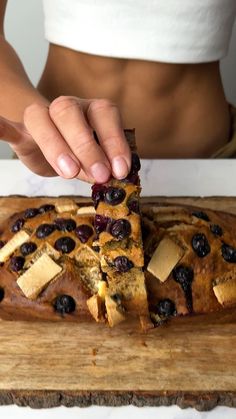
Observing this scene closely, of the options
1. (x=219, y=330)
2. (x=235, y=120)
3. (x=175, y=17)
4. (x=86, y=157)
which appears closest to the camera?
(x=86, y=157)

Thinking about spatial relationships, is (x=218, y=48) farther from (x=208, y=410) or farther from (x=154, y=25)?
(x=208, y=410)

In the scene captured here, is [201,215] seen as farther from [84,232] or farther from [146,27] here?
[146,27]

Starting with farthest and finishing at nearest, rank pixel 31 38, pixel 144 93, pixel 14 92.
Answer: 1. pixel 31 38
2. pixel 144 93
3. pixel 14 92

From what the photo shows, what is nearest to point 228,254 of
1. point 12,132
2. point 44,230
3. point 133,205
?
point 133,205

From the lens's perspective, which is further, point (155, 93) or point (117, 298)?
point (155, 93)

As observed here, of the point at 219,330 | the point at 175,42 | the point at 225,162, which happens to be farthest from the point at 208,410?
the point at 175,42

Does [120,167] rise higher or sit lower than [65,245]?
higher

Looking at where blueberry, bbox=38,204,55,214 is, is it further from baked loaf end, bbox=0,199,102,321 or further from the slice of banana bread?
the slice of banana bread
